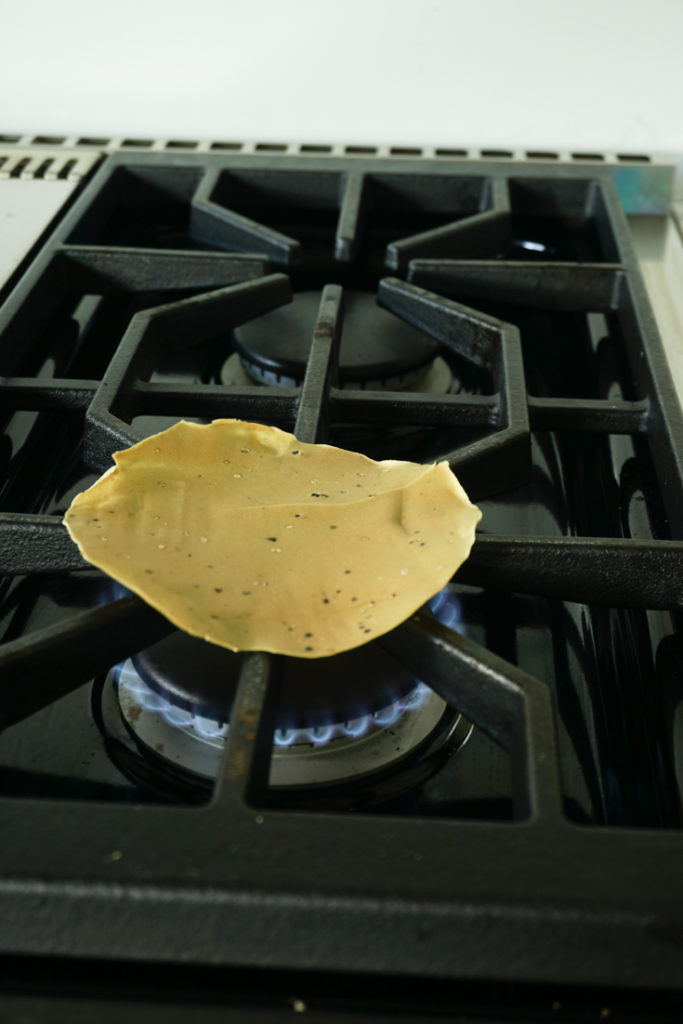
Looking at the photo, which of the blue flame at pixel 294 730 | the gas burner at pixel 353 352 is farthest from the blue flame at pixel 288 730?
the gas burner at pixel 353 352

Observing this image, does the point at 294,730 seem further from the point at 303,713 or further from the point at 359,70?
the point at 359,70

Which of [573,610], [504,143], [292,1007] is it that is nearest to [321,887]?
[292,1007]

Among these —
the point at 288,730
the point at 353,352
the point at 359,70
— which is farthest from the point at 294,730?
the point at 359,70

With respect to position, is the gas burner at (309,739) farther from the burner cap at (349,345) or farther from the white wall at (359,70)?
the white wall at (359,70)

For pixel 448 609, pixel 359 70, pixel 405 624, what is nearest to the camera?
pixel 405 624

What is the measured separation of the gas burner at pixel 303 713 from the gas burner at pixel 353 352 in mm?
298

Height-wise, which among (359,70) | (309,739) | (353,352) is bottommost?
(309,739)

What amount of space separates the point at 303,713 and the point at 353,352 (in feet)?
1.18

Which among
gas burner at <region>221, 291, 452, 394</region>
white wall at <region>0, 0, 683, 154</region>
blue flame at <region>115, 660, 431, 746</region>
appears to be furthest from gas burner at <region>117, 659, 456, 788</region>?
white wall at <region>0, 0, 683, 154</region>

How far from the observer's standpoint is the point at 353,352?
2.48 ft

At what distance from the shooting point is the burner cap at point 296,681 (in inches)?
18.7

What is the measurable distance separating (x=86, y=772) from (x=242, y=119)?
78 cm

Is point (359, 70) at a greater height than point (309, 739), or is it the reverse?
point (359, 70)

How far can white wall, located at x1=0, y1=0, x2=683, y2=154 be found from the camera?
3.28ft
